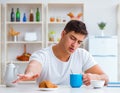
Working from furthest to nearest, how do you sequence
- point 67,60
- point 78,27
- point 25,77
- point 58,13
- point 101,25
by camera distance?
point 58,13 < point 101,25 < point 67,60 < point 78,27 < point 25,77

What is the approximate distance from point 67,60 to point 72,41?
0.21 meters

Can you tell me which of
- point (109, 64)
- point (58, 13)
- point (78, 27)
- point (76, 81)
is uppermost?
point (58, 13)

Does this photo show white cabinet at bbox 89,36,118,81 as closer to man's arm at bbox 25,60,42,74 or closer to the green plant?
the green plant

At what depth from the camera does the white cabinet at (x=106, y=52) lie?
559 centimetres

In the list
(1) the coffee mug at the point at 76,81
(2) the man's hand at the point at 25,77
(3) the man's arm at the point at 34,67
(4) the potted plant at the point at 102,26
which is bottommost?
(1) the coffee mug at the point at 76,81

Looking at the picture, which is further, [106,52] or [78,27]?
[106,52]

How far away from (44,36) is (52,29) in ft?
0.71

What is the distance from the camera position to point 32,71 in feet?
7.36

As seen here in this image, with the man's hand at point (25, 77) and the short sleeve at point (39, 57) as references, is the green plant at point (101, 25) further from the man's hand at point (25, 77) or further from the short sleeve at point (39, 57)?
the man's hand at point (25, 77)

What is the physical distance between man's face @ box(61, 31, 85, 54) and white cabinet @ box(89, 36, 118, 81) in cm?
318

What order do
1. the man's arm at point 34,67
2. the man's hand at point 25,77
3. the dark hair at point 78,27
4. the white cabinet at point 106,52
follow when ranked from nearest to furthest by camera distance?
the man's hand at point 25,77 → the man's arm at point 34,67 → the dark hair at point 78,27 → the white cabinet at point 106,52

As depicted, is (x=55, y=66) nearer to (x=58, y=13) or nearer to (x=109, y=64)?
(x=109, y=64)

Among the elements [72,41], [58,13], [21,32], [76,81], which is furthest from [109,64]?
[76,81]

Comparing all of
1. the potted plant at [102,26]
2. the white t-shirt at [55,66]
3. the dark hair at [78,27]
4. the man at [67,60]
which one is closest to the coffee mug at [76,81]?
the man at [67,60]
